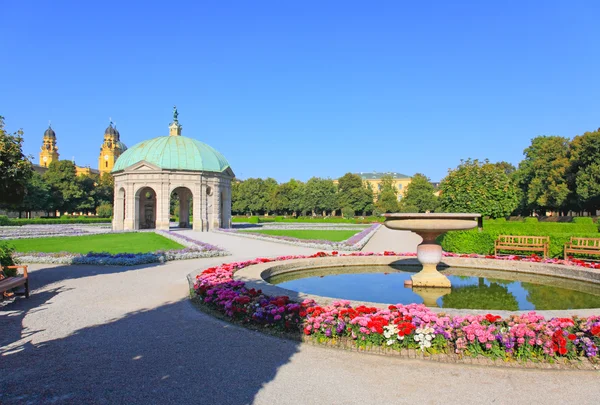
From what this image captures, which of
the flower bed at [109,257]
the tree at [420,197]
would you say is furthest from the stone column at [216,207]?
the tree at [420,197]

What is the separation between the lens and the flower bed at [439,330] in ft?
18.7

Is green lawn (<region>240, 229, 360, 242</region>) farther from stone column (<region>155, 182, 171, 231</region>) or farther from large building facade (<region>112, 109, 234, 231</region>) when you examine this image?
stone column (<region>155, 182, 171, 231</region>)

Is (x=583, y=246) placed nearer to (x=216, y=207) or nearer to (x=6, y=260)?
(x=6, y=260)

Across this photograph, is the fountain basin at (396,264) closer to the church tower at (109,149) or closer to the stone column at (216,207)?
the stone column at (216,207)

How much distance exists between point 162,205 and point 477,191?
2990cm

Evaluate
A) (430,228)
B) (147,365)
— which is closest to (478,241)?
(430,228)

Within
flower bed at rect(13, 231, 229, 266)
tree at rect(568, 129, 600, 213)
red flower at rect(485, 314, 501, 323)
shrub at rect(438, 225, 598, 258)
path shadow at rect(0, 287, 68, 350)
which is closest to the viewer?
red flower at rect(485, 314, 501, 323)

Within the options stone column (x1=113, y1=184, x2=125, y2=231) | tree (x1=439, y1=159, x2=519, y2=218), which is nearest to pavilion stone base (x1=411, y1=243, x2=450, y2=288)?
tree (x1=439, y1=159, x2=519, y2=218)

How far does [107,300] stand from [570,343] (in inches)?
359

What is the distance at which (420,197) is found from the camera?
85.9 meters

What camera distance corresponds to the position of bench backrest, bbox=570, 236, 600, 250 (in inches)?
612

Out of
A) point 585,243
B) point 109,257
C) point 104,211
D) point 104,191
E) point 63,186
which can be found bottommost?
point 109,257

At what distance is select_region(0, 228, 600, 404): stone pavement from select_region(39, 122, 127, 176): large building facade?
110m

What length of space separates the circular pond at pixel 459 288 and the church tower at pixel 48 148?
119434mm
